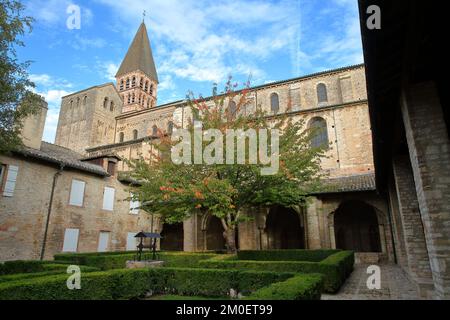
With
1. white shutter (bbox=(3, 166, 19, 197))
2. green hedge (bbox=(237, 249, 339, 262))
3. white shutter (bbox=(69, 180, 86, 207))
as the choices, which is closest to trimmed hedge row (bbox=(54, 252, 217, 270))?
green hedge (bbox=(237, 249, 339, 262))

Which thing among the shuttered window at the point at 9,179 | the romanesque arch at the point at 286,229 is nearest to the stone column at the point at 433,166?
the shuttered window at the point at 9,179

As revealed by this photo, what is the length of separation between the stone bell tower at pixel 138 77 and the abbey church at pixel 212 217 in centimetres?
1695

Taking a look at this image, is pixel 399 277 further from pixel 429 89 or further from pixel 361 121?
pixel 361 121

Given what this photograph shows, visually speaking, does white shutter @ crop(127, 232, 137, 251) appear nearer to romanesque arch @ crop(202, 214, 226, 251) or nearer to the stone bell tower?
romanesque arch @ crop(202, 214, 226, 251)

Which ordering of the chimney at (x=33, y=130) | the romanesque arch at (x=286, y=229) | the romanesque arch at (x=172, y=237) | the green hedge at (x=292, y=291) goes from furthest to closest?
the romanesque arch at (x=172, y=237) → the romanesque arch at (x=286, y=229) → the chimney at (x=33, y=130) → the green hedge at (x=292, y=291)

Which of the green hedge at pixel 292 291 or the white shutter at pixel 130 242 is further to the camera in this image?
the white shutter at pixel 130 242

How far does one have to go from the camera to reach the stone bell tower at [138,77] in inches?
1940

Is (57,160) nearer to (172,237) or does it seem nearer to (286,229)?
(172,237)

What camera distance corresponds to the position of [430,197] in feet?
16.1

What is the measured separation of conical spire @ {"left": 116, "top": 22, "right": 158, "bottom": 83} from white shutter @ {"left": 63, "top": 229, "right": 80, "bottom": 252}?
3851cm

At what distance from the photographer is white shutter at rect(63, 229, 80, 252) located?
17031 mm

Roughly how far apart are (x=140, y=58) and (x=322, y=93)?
34.8 metres

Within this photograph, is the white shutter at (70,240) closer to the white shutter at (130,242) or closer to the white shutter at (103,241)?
the white shutter at (103,241)

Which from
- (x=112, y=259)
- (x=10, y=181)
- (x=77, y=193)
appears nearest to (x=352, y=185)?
(x=112, y=259)
